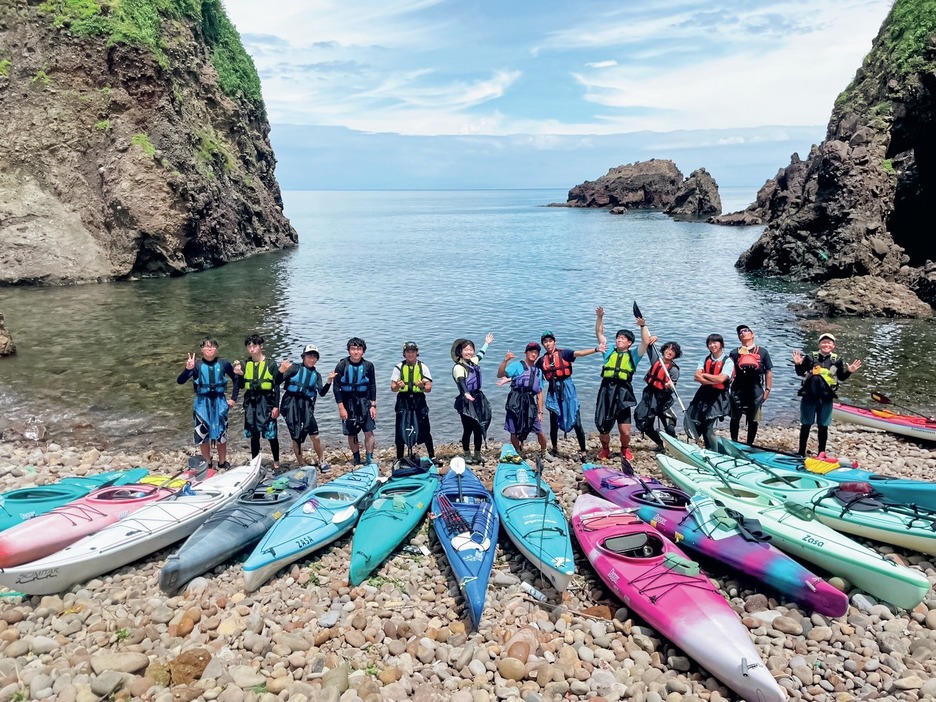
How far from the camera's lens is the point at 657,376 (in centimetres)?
1059

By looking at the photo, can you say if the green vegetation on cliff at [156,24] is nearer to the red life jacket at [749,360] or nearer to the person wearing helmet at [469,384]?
the person wearing helmet at [469,384]

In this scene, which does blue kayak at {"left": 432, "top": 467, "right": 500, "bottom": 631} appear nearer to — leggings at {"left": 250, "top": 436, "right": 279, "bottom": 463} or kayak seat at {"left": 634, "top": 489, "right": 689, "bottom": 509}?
kayak seat at {"left": 634, "top": 489, "right": 689, "bottom": 509}

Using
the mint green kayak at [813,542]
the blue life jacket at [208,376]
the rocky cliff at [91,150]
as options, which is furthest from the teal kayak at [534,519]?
the rocky cliff at [91,150]

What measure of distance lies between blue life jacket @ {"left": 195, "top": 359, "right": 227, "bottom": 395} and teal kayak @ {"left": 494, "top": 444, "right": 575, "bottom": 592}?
496 centimetres

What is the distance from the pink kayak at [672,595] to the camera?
5699mm

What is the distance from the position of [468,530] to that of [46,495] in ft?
21.8

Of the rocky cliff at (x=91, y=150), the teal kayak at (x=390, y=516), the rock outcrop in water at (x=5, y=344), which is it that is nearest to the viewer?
the teal kayak at (x=390, y=516)

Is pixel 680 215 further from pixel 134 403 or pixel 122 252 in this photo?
pixel 134 403

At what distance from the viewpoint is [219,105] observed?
46.5m

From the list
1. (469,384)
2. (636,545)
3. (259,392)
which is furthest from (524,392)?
(259,392)

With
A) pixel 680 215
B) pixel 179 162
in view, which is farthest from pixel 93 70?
pixel 680 215

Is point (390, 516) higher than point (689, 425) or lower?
lower

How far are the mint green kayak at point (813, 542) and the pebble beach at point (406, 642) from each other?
0.69 ft

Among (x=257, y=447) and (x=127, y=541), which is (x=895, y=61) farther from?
(x=127, y=541)
